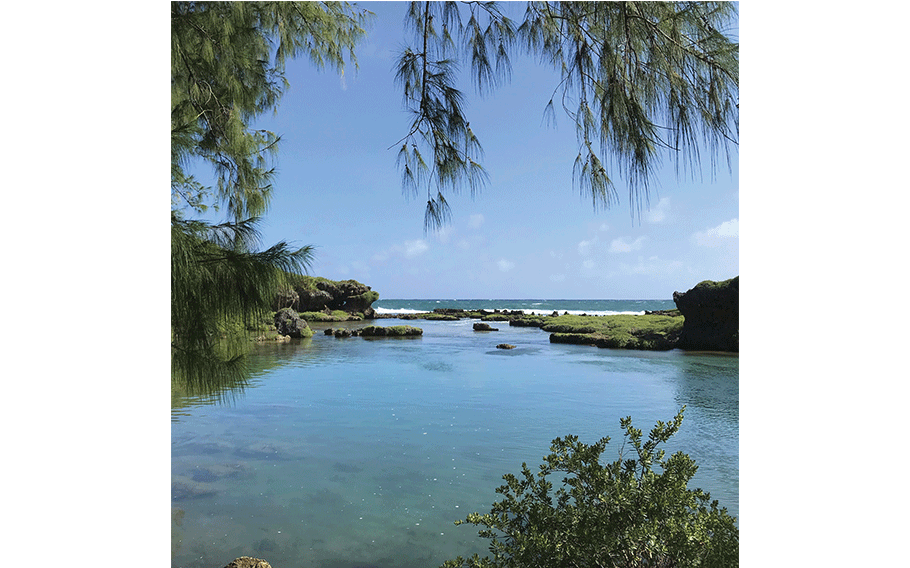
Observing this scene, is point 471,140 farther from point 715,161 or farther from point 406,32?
point 715,161

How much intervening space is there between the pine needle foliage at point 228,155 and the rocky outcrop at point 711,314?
8.07 metres

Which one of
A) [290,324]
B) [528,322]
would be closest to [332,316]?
[290,324]

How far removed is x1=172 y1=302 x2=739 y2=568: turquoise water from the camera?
7.86 ft

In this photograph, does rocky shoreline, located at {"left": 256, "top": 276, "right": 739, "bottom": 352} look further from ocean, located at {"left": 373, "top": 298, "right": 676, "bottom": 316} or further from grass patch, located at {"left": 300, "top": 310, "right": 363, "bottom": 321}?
ocean, located at {"left": 373, "top": 298, "right": 676, "bottom": 316}

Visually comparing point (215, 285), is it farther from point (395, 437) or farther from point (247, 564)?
point (395, 437)

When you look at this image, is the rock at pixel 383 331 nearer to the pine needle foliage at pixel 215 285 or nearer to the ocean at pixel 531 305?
the ocean at pixel 531 305

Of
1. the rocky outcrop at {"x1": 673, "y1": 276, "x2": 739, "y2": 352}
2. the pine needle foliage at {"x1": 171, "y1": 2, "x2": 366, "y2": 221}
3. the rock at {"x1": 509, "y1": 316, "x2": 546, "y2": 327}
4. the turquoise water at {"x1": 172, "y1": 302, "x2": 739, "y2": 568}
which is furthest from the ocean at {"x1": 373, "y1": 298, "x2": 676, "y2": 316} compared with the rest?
the pine needle foliage at {"x1": 171, "y1": 2, "x2": 366, "y2": 221}

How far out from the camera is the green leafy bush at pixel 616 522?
965 millimetres

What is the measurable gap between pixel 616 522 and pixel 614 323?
11.1 metres

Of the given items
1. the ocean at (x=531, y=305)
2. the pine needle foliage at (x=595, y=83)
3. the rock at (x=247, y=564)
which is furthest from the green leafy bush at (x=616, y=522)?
the ocean at (x=531, y=305)

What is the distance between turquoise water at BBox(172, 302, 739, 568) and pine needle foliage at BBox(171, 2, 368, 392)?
23.6 inches

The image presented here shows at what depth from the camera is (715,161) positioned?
1.01m
